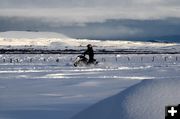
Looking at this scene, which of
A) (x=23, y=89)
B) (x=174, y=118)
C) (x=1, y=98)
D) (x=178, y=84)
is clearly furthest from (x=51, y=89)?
(x=174, y=118)

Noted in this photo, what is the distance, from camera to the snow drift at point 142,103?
279 inches

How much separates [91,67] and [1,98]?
736 inches

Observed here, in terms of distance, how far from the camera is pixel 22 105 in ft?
39.9

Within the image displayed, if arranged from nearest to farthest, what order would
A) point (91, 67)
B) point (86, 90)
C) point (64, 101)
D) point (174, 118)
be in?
point (174, 118), point (64, 101), point (86, 90), point (91, 67)

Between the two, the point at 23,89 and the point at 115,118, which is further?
the point at 23,89

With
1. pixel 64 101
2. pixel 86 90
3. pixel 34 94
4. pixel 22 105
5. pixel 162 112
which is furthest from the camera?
pixel 86 90

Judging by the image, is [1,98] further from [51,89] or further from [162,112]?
[162,112]

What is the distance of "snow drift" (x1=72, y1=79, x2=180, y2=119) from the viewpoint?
7074 mm

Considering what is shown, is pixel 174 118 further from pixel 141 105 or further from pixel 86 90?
pixel 86 90

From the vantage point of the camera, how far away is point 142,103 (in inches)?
291

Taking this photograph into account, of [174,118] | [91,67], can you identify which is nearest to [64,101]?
[174,118]

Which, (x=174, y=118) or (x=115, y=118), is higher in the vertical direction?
(x=174, y=118)

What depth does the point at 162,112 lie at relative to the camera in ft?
22.7

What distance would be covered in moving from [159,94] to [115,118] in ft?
2.69
